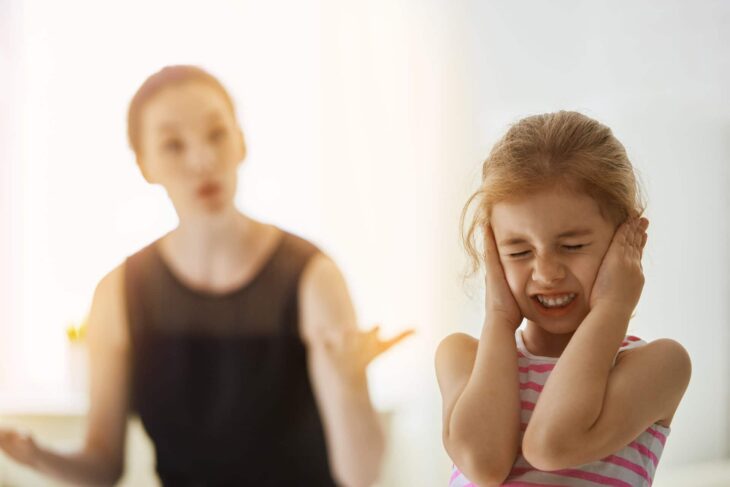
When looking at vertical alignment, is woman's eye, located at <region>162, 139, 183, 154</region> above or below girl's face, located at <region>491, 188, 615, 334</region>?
above

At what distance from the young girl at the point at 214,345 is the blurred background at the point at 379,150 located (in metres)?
0.03

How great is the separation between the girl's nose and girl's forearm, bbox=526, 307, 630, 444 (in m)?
0.05

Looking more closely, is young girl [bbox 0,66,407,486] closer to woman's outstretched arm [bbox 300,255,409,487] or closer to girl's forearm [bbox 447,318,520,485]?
woman's outstretched arm [bbox 300,255,409,487]

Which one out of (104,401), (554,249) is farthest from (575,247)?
(104,401)

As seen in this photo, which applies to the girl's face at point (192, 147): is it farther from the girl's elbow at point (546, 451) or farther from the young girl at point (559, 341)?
the girl's elbow at point (546, 451)

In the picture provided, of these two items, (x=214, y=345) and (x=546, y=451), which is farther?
(x=214, y=345)

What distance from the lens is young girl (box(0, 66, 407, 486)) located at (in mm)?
1234

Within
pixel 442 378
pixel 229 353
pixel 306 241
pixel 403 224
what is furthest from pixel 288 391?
pixel 442 378

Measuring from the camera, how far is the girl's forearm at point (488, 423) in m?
0.77

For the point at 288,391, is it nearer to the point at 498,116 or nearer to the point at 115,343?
the point at 115,343

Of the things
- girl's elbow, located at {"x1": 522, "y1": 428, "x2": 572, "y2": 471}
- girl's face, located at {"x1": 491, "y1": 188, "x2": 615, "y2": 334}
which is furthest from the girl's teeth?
girl's elbow, located at {"x1": 522, "y1": 428, "x2": 572, "y2": 471}

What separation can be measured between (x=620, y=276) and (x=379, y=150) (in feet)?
1.96

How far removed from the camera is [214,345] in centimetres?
127

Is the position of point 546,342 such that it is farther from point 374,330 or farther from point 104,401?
point 104,401
